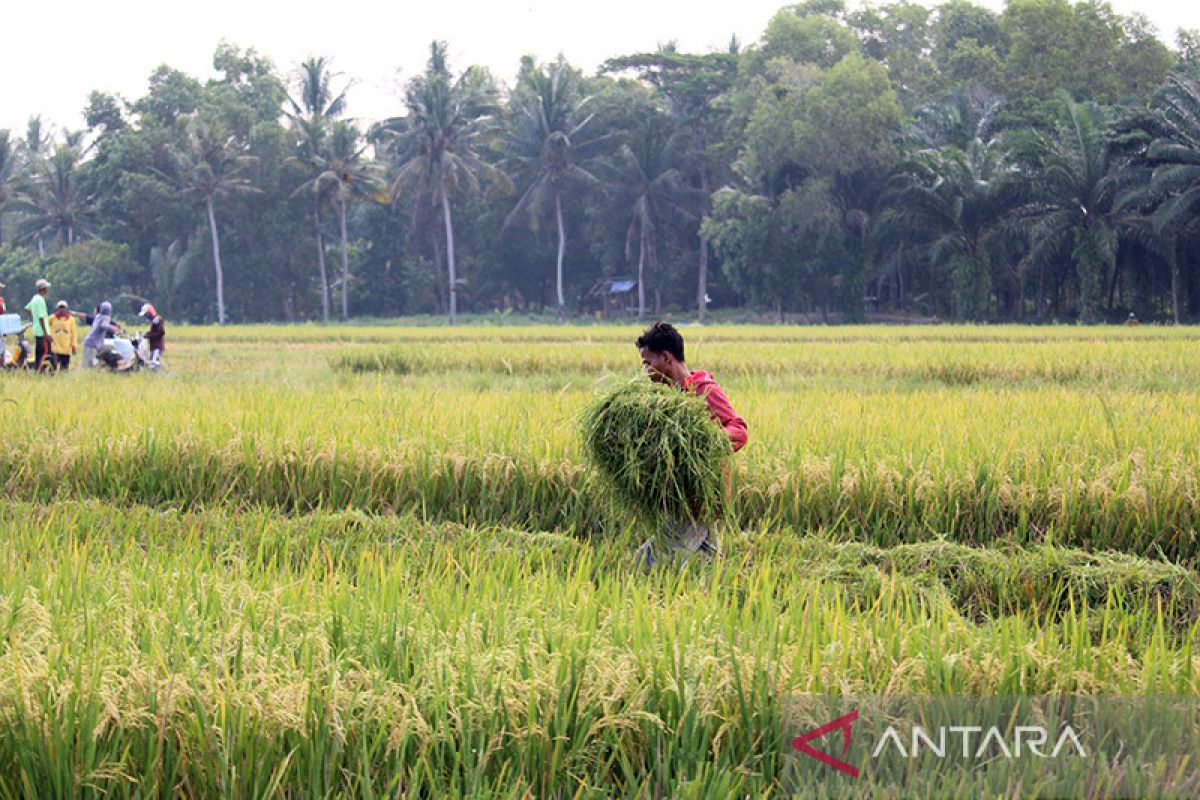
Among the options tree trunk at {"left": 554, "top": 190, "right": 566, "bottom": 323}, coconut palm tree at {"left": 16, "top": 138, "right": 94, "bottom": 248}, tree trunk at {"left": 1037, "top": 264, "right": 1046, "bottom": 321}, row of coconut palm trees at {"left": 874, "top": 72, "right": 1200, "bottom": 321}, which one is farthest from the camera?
coconut palm tree at {"left": 16, "top": 138, "right": 94, "bottom": 248}

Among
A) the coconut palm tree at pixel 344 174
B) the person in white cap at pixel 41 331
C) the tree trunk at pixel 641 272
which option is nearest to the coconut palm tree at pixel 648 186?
the tree trunk at pixel 641 272

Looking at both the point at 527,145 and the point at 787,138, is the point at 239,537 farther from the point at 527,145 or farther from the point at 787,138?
the point at 527,145

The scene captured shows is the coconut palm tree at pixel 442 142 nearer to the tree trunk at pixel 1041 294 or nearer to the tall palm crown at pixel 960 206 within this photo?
the tall palm crown at pixel 960 206

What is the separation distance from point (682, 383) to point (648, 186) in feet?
115

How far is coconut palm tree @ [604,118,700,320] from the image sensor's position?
3797 centimetres

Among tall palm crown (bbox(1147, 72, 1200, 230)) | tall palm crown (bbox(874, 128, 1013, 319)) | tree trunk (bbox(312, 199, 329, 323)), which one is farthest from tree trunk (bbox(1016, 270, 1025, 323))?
tree trunk (bbox(312, 199, 329, 323))

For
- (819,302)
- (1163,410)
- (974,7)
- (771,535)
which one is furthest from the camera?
(974,7)

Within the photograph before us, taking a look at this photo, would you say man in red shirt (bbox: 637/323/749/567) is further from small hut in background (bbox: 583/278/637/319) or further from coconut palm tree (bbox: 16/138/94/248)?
coconut palm tree (bbox: 16/138/94/248)

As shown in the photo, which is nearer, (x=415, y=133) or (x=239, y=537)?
(x=239, y=537)

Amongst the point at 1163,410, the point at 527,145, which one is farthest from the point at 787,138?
the point at 1163,410

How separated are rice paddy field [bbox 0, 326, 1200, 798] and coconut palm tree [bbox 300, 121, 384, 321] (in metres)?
28.8

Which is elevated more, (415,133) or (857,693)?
(415,133)

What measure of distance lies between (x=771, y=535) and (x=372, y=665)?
2.61m

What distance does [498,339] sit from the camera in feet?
71.2
